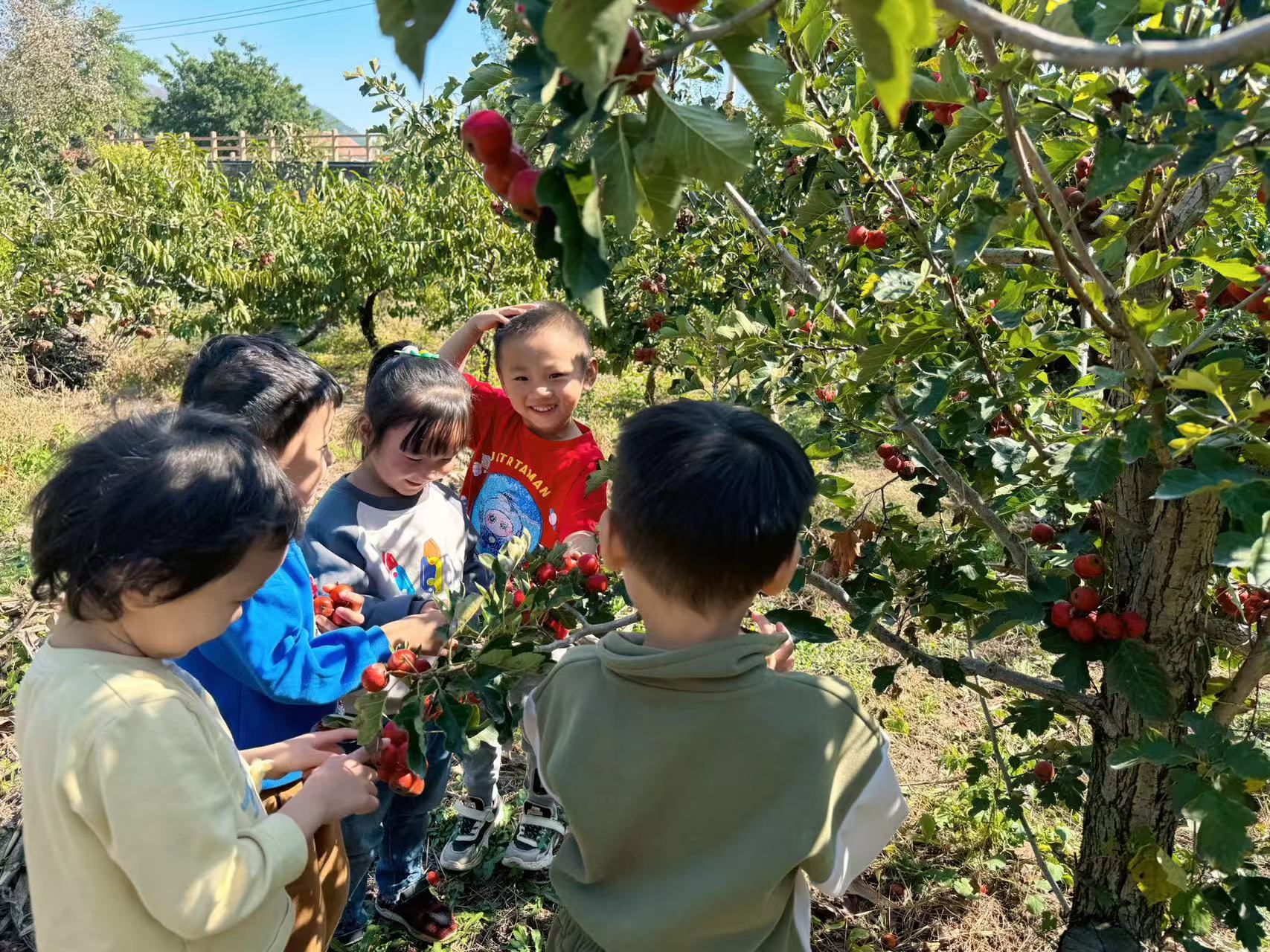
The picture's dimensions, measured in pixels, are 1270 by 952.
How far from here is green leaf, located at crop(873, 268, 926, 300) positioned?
1.43 m

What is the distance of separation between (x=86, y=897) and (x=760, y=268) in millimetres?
3757

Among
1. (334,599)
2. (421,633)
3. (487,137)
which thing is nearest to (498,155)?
(487,137)

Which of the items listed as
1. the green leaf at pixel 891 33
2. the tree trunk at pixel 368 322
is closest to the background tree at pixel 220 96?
the tree trunk at pixel 368 322

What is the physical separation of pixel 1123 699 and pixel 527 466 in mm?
1420

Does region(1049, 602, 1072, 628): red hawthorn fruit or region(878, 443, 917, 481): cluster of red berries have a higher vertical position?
region(878, 443, 917, 481): cluster of red berries

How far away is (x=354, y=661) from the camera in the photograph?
1.62 m

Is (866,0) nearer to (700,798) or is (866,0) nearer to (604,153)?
(604,153)

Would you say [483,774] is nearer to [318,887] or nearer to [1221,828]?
[318,887]

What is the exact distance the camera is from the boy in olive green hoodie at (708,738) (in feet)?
3.29

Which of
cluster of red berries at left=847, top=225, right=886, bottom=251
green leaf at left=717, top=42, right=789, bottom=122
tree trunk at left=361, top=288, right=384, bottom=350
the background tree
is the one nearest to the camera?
green leaf at left=717, top=42, right=789, bottom=122

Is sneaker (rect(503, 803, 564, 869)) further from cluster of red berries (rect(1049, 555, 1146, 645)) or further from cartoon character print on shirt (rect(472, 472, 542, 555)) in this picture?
cluster of red berries (rect(1049, 555, 1146, 645))

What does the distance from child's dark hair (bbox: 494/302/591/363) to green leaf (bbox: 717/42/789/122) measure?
1.44 meters

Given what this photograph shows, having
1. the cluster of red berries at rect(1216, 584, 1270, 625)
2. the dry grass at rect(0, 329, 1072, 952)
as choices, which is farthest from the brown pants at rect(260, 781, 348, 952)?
the cluster of red berries at rect(1216, 584, 1270, 625)

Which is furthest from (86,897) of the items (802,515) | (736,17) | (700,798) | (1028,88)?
(1028,88)
